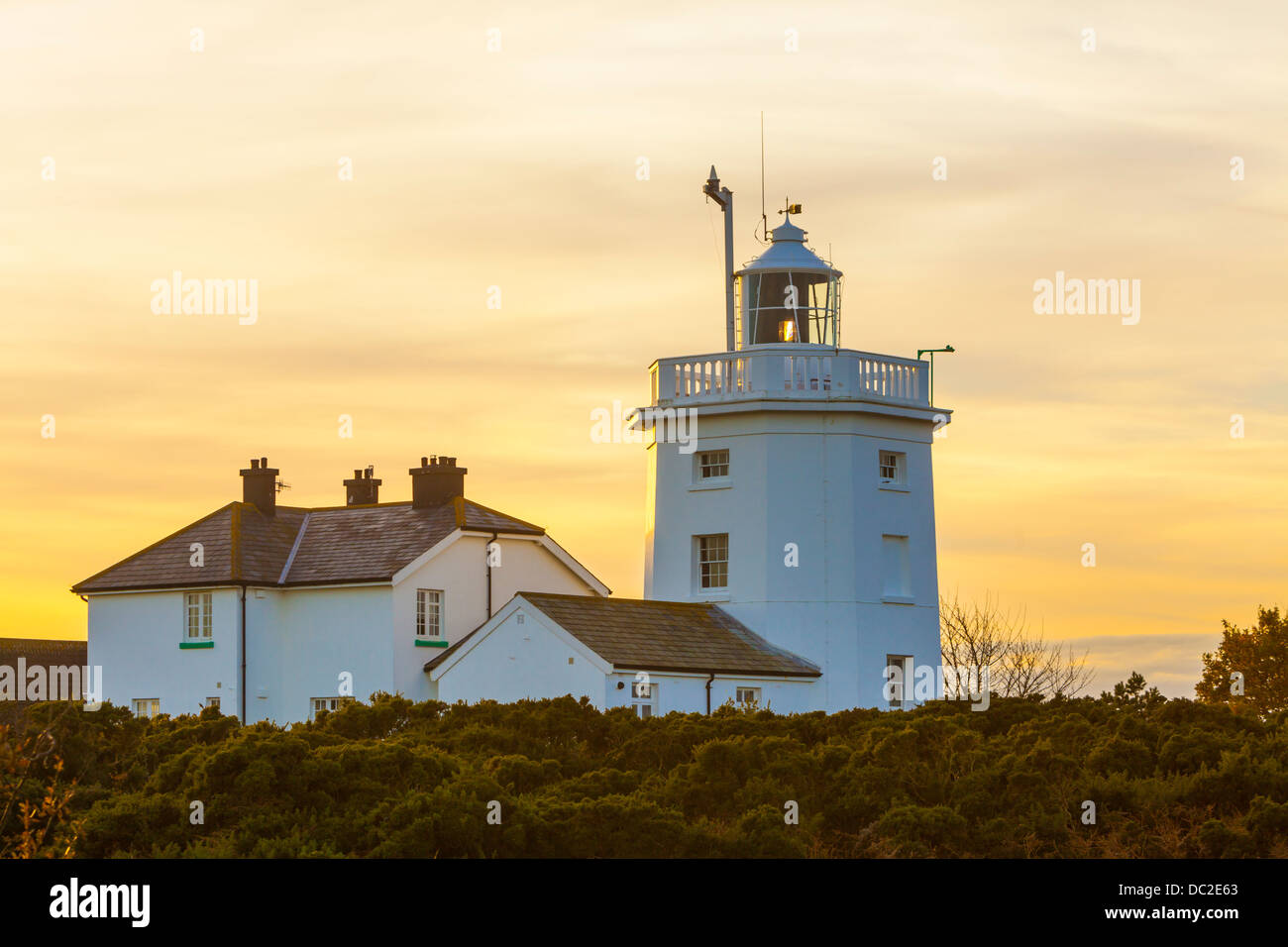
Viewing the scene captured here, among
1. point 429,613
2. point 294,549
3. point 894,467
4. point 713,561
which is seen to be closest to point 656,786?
point 713,561

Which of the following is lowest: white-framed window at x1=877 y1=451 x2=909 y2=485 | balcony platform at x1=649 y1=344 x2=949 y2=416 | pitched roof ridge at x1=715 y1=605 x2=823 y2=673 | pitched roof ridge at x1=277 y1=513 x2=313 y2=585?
pitched roof ridge at x1=715 y1=605 x2=823 y2=673

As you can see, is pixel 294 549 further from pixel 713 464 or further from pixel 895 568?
pixel 895 568

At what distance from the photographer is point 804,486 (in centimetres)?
4150

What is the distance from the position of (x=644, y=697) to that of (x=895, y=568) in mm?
7742

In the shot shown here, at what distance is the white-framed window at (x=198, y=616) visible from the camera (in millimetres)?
46812

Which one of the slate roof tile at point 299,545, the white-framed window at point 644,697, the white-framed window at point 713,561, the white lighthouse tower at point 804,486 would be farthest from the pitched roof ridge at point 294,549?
the white-framed window at point 644,697

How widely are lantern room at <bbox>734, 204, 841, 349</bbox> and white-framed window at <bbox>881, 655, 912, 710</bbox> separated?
278 inches

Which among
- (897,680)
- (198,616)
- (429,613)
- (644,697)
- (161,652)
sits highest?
(198,616)

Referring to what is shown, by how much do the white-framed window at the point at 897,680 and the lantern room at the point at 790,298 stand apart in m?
7.05

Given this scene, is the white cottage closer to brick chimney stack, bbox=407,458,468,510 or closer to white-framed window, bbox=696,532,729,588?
brick chimney stack, bbox=407,458,468,510

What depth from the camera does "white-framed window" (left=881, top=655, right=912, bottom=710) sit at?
4134cm

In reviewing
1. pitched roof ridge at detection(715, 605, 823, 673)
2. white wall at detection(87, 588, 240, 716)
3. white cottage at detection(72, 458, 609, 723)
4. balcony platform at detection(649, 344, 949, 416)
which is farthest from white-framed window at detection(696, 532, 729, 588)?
white wall at detection(87, 588, 240, 716)
